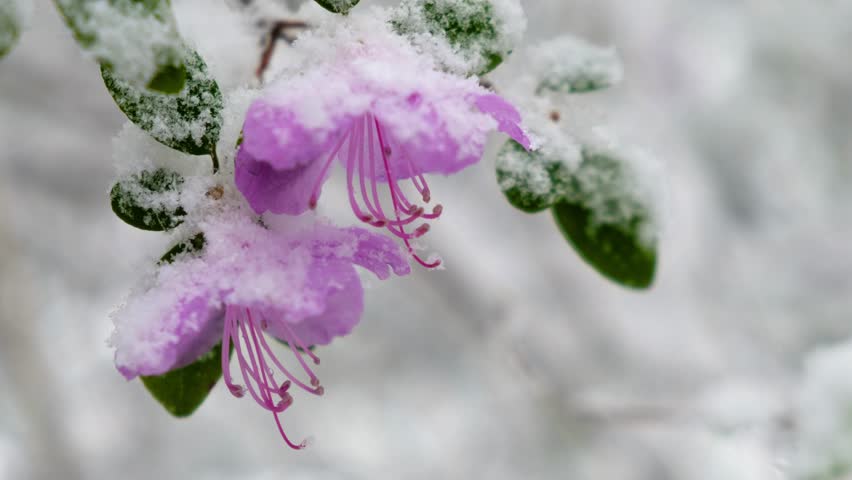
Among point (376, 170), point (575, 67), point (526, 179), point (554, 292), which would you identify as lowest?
point (376, 170)

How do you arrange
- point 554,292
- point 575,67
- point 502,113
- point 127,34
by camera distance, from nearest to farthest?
point 127,34 → point 502,113 → point 575,67 → point 554,292

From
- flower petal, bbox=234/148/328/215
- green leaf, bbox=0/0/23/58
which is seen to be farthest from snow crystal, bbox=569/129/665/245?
green leaf, bbox=0/0/23/58

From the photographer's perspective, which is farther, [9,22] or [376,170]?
[376,170]

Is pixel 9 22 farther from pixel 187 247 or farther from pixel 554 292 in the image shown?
pixel 554 292

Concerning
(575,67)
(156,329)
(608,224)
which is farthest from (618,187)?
(156,329)

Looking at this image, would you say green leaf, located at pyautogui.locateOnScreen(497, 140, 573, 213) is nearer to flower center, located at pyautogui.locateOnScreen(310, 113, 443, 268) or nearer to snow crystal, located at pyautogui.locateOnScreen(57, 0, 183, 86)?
flower center, located at pyautogui.locateOnScreen(310, 113, 443, 268)

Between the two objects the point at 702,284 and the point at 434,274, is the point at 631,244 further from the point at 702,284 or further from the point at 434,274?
→ the point at 702,284
